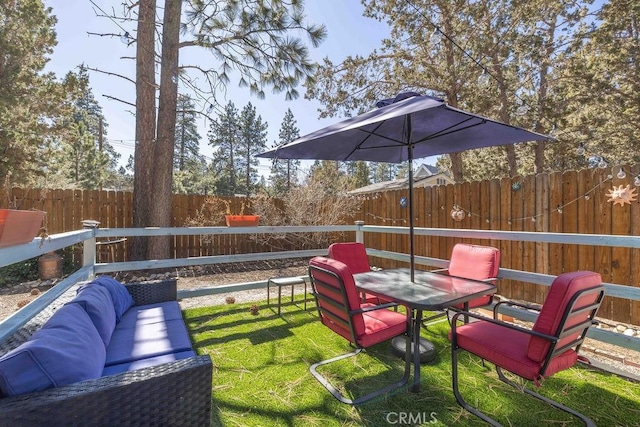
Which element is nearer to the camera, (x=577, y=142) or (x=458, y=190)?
(x=458, y=190)

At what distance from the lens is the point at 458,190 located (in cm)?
537

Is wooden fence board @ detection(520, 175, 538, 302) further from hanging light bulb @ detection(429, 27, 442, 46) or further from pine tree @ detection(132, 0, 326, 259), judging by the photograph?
hanging light bulb @ detection(429, 27, 442, 46)

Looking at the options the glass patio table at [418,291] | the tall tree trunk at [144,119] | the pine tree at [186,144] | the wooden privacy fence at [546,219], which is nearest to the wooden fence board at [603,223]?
the wooden privacy fence at [546,219]

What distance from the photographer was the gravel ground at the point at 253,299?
2.56 metres

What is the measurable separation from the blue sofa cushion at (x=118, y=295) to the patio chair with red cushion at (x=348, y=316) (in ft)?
5.26

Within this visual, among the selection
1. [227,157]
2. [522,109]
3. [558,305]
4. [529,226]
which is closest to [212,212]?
[529,226]

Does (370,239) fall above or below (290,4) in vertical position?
below

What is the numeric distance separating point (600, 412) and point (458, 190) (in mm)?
3834

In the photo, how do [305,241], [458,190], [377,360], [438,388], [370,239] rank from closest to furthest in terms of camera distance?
[438,388] < [377,360] < [458,190] < [370,239] < [305,241]

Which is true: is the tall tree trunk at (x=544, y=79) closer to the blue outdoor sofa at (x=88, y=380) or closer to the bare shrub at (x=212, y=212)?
the bare shrub at (x=212, y=212)

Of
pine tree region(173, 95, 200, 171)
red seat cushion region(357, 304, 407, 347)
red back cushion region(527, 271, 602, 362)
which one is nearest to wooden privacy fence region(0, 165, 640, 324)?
red back cushion region(527, 271, 602, 362)

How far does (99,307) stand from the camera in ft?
6.60

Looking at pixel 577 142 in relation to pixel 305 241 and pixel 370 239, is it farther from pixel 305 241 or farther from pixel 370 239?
pixel 305 241

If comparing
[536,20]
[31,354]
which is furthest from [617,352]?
[536,20]
